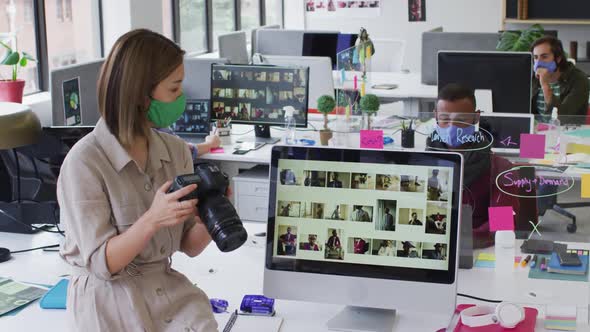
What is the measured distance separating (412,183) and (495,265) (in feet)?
1.78

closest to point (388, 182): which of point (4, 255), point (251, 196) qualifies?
point (4, 255)

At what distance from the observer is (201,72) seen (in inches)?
187

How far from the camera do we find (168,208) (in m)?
1.69

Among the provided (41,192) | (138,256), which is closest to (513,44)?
(41,192)

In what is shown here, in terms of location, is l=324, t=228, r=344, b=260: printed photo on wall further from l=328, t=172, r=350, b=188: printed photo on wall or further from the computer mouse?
the computer mouse

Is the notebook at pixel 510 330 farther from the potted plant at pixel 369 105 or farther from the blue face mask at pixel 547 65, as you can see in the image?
the blue face mask at pixel 547 65

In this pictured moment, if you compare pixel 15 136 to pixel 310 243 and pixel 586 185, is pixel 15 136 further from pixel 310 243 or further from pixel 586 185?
pixel 586 185

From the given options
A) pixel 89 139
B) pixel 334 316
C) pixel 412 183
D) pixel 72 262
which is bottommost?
pixel 334 316

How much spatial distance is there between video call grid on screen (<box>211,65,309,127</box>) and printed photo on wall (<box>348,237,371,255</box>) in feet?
7.20

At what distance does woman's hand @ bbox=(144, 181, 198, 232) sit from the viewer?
169cm

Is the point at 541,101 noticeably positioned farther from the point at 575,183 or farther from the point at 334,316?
the point at 334,316

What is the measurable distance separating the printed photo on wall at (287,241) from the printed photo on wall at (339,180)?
0.45 feet

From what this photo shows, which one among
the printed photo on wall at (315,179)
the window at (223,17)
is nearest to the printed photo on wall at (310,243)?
the printed photo on wall at (315,179)

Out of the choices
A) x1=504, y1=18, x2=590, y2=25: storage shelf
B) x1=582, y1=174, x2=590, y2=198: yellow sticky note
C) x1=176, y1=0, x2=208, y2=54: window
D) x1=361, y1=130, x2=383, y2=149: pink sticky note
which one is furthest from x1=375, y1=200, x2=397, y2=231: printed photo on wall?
x1=504, y1=18, x2=590, y2=25: storage shelf
